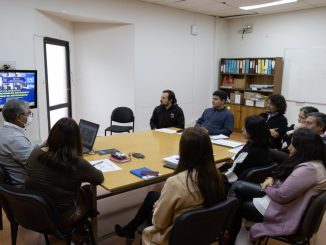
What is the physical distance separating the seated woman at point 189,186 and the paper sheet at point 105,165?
0.80 m

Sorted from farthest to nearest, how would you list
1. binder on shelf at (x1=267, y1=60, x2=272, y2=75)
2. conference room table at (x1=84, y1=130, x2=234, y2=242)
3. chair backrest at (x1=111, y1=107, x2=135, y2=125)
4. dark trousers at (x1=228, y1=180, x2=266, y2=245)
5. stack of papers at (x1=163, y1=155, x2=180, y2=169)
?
binder on shelf at (x1=267, y1=60, x2=272, y2=75) < chair backrest at (x1=111, y1=107, x2=135, y2=125) < stack of papers at (x1=163, y1=155, x2=180, y2=169) < dark trousers at (x1=228, y1=180, x2=266, y2=245) < conference room table at (x1=84, y1=130, x2=234, y2=242)

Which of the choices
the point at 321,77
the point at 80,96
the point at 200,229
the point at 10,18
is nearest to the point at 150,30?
the point at 80,96

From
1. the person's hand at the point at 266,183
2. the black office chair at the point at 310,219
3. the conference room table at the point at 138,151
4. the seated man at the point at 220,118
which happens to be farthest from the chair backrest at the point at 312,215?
the seated man at the point at 220,118

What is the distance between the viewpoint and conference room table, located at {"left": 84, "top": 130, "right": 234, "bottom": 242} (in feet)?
6.75

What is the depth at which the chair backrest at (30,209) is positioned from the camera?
1628 mm

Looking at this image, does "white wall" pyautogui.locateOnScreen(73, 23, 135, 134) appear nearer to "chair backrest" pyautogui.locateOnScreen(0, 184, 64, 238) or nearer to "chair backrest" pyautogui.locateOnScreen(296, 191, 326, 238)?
"chair backrest" pyautogui.locateOnScreen(0, 184, 64, 238)

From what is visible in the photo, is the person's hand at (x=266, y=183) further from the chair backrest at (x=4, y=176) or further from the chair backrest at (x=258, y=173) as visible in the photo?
the chair backrest at (x=4, y=176)

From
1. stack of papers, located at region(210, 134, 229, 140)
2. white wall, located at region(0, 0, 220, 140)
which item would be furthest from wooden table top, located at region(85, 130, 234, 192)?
white wall, located at region(0, 0, 220, 140)

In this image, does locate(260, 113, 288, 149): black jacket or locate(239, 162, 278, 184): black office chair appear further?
locate(260, 113, 288, 149): black jacket

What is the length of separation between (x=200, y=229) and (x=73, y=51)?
5061mm

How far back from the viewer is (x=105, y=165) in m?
2.38

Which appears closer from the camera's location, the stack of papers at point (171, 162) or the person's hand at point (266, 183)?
the person's hand at point (266, 183)

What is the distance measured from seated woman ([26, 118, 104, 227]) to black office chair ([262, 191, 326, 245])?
1.33 m

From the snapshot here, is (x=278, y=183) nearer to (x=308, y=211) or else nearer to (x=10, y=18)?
(x=308, y=211)
